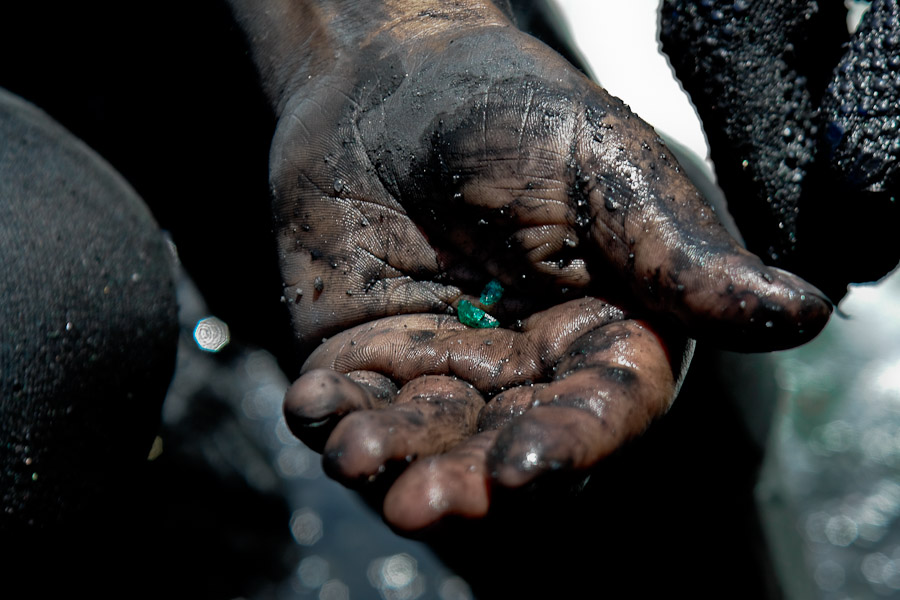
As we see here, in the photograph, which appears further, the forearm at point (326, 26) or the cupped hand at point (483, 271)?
the forearm at point (326, 26)

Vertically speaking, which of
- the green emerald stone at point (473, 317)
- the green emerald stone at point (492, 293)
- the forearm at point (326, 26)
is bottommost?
the green emerald stone at point (473, 317)

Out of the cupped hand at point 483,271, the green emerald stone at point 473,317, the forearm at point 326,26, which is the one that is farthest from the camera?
the forearm at point 326,26

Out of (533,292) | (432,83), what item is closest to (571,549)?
(533,292)

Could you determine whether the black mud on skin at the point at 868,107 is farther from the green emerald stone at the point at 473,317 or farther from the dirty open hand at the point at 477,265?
the green emerald stone at the point at 473,317

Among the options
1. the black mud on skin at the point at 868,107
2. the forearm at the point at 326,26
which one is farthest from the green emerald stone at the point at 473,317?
the black mud on skin at the point at 868,107

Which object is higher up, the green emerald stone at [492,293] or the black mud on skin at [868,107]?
the black mud on skin at [868,107]

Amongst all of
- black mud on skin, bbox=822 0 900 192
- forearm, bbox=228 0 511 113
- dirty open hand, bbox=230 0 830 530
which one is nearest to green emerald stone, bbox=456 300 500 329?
dirty open hand, bbox=230 0 830 530

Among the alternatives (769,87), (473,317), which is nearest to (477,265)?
(473,317)

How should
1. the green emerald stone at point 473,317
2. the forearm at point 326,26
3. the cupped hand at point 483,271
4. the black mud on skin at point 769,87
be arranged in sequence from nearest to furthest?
the cupped hand at point 483,271, the green emerald stone at point 473,317, the black mud on skin at point 769,87, the forearm at point 326,26
